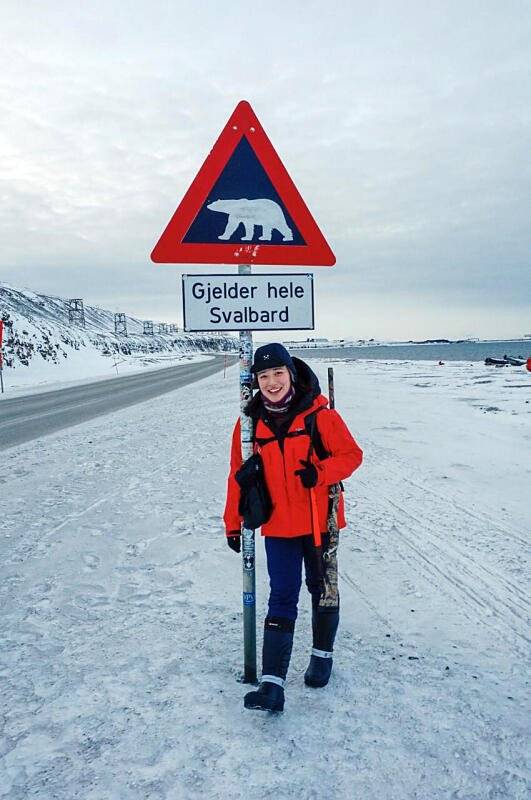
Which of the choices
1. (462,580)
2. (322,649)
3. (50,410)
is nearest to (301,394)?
(322,649)

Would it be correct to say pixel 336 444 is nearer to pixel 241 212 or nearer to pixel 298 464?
pixel 298 464

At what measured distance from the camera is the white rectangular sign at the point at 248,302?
2557 mm

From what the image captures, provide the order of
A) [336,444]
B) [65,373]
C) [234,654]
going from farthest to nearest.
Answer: [65,373] < [234,654] < [336,444]

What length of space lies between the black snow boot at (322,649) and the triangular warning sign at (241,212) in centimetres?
188

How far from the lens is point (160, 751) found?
223 centimetres

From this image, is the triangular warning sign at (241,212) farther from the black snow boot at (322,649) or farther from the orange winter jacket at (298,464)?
the black snow boot at (322,649)

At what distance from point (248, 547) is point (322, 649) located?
0.66 metres

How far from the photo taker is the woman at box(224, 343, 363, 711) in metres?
2.54

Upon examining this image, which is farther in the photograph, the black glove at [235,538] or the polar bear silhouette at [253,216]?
the black glove at [235,538]

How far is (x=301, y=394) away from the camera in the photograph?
103 inches

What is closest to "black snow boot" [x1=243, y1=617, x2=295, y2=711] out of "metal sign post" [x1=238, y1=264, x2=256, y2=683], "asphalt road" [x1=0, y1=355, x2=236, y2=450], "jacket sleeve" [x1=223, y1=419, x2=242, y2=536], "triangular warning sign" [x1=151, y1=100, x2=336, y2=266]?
"metal sign post" [x1=238, y1=264, x2=256, y2=683]

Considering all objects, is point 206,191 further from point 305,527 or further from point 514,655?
point 514,655

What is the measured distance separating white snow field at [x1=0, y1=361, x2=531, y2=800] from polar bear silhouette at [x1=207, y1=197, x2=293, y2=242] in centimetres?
234

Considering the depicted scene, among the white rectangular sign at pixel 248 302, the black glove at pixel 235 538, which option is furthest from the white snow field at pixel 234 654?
the white rectangular sign at pixel 248 302
